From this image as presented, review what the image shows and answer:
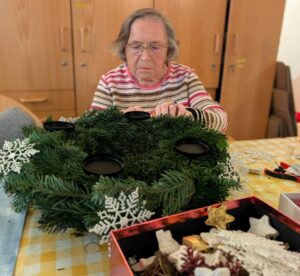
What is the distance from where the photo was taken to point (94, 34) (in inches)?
82.3

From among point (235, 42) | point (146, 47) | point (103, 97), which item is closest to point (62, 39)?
point (103, 97)

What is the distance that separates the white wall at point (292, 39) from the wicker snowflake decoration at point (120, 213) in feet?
9.28

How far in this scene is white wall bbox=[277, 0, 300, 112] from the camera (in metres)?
2.77

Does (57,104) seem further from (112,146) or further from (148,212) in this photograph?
(148,212)

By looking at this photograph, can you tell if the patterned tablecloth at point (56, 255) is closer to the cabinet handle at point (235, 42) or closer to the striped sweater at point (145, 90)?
the striped sweater at point (145, 90)

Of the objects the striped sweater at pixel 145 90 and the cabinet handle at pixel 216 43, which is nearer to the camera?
the striped sweater at pixel 145 90

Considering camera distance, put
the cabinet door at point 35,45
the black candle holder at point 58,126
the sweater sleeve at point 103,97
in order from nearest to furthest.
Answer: the black candle holder at point 58,126, the sweater sleeve at point 103,97, the cabinet door at point 35,45

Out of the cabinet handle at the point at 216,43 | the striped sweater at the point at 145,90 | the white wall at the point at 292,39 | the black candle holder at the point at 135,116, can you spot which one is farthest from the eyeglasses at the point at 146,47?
the white wall at the point at 292,39

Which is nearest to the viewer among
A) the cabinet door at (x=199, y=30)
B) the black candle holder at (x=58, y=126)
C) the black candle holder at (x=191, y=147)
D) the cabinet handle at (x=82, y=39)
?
the black candle holder at (x=191, y=147)

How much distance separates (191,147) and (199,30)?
1915 mm

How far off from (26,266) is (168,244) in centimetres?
26

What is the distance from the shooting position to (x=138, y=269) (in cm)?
38

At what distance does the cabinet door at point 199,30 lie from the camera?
220 cm

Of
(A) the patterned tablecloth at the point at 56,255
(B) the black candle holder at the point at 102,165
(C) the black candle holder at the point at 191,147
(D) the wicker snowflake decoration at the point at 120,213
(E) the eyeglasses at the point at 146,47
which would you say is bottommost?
(A) the patterned tablecloth at the point at 56,255
